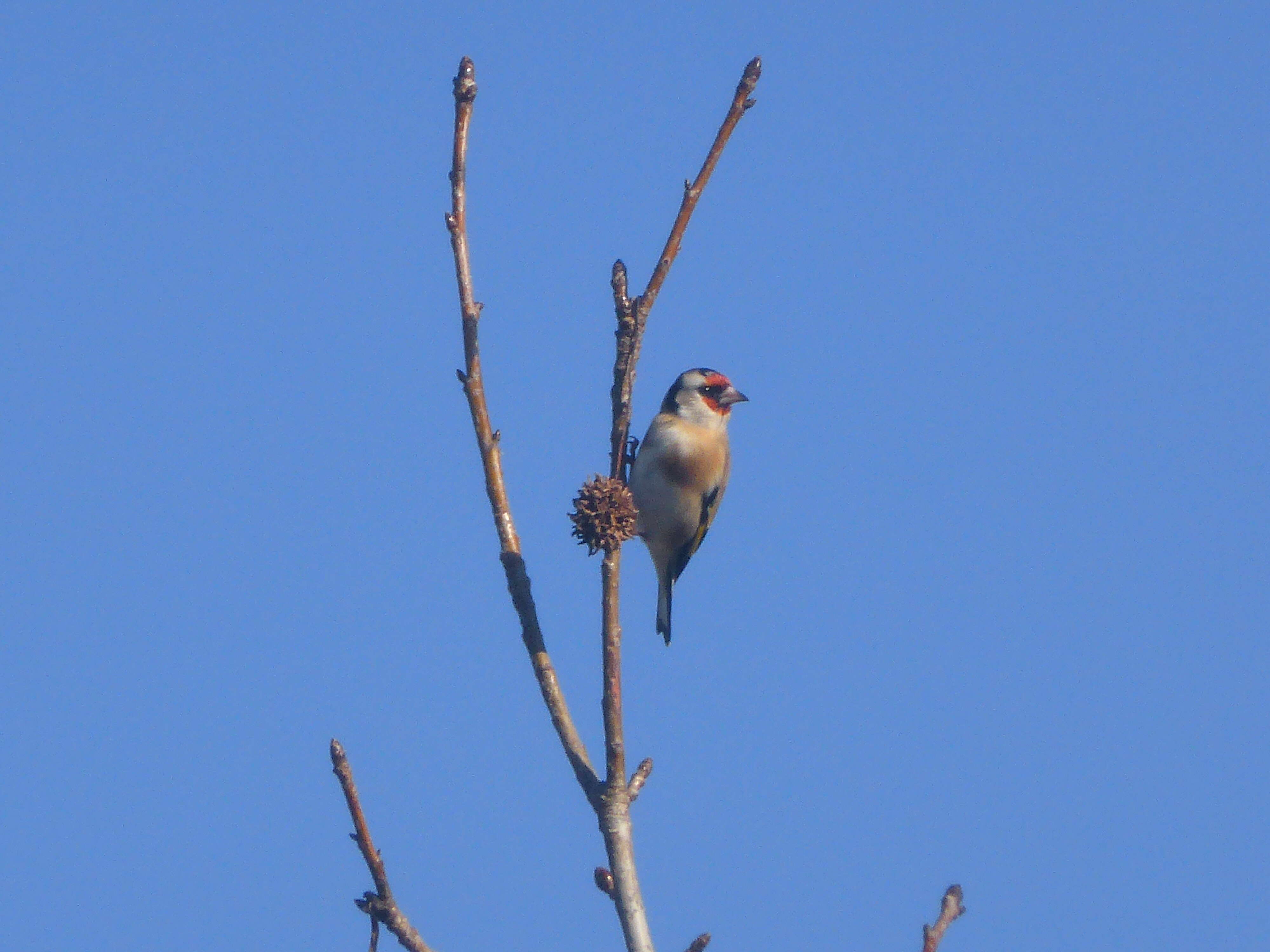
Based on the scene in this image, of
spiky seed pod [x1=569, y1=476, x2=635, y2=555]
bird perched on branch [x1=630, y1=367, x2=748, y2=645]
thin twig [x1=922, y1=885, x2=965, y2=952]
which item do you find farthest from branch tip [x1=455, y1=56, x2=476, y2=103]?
bird perched on branch [x1=630, y1=367, x2=748, y2=645]

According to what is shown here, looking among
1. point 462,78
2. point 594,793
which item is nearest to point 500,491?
point 594,793

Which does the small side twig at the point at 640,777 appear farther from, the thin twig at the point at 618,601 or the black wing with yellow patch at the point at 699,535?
the black wing with yellow patch at the point at 699,535

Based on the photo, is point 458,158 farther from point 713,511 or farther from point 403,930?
point 713,511

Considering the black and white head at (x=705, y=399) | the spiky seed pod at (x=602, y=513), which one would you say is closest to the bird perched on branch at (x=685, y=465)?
the black and white head at (x=705, y=399)

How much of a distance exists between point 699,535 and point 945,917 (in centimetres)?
502

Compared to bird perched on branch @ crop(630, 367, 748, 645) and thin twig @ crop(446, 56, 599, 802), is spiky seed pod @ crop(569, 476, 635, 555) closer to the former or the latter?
thin twig @ crop(446, 56, 599, 802)

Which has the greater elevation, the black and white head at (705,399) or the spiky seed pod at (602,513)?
the black and white head at (705,399)

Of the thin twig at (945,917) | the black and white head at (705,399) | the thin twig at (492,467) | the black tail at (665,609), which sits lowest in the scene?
the thin twig at (945,917)

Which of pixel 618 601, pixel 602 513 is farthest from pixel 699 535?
pixel 618 601

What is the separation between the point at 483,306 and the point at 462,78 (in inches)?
18.8

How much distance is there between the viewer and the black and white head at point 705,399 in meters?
7.48

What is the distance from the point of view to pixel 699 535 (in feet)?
25.0

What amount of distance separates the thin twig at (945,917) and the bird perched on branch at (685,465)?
Result: 4479 millimetres

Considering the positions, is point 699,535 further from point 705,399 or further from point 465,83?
point 465,83
